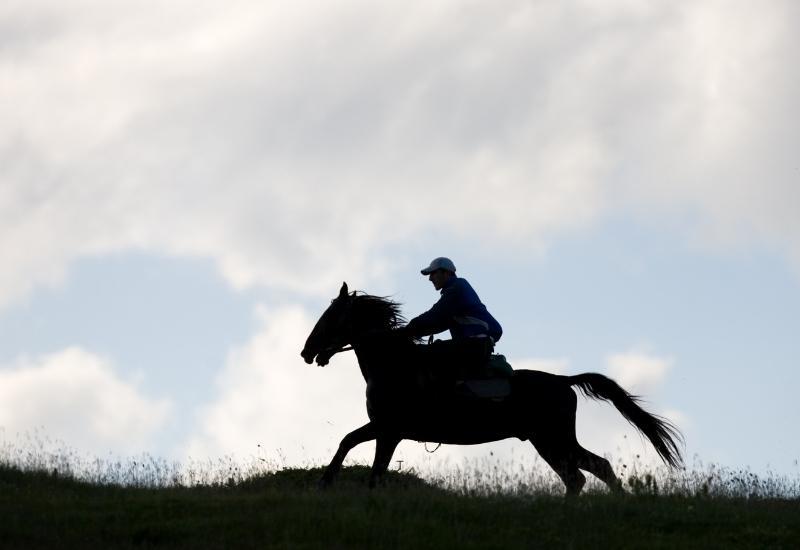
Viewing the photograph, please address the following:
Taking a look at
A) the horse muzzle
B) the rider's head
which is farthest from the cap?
the horse muzzle

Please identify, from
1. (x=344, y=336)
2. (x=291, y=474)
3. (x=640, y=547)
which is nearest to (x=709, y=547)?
(x=640, y=547)

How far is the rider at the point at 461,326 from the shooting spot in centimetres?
1764

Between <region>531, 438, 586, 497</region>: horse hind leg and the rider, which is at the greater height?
the rider

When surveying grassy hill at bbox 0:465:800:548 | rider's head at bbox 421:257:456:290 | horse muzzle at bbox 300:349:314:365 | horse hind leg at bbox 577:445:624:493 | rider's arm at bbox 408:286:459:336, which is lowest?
grassy hill at bbox 0:465:800:548

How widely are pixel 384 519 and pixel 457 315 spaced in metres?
4.03

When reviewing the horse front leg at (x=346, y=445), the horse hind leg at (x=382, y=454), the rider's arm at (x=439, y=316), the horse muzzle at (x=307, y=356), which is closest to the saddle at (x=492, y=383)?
the rider's arm at (x=439, y=316)

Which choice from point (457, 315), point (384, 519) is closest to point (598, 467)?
point (457, 315)

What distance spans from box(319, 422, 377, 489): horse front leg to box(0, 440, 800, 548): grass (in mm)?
307

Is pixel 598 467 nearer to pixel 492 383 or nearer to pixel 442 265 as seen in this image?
pixel 492 383

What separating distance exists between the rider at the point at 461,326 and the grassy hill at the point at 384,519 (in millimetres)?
1864

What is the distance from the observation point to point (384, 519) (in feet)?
47.0

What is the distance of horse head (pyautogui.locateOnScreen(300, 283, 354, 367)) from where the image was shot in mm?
17969

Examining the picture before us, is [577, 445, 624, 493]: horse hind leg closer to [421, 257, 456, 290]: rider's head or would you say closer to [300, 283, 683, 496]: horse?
[300, 283, 683, 496]: horse

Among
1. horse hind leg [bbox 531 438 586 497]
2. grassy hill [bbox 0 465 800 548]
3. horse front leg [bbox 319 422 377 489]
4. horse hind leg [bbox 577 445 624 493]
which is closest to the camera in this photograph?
grassy hill [bbox 0 465 800 548]
